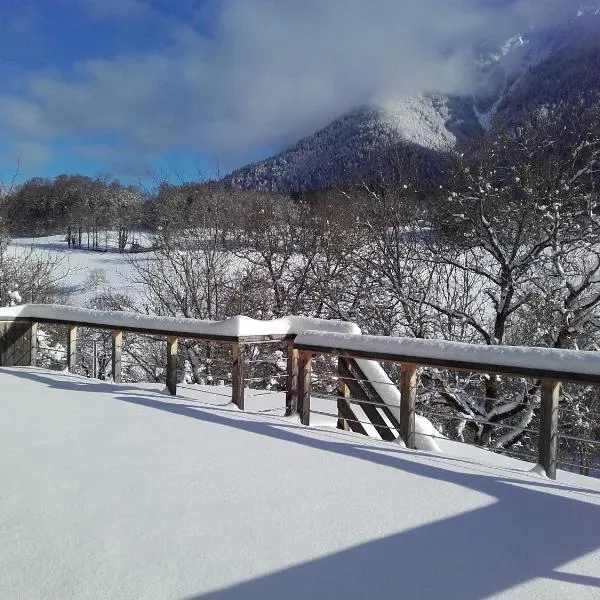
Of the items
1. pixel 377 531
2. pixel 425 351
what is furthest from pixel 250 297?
pixel 377 531

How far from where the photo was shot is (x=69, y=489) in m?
2.75

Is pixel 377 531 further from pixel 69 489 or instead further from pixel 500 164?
pixel 500 164

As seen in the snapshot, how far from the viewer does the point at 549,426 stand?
3367 mm

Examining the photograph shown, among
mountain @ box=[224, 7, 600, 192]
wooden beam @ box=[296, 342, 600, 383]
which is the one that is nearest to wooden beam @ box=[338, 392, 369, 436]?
wooden beam @ box=[296, 342, 600, 383]

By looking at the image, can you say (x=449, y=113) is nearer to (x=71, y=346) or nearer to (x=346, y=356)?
(x=71, y=346)

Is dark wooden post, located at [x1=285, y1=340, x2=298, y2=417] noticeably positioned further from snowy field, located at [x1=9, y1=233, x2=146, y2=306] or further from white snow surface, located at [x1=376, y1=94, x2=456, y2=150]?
snowy field, located at [x1=9, y1=233, x2=146, y2=306]

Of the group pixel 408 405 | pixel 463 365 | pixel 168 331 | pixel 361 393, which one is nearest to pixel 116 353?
pixel 168 331

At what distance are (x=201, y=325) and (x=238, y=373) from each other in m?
0.57

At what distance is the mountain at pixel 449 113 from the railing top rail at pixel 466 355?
9.24 metres

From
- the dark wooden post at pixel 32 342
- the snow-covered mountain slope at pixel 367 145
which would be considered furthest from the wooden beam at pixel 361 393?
the snow-covered mountain slope at pixel 367 145

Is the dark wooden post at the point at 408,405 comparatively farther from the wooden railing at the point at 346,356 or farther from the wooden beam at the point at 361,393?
the wooden beam at the point at 361,393

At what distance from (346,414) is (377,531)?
261 centimetres

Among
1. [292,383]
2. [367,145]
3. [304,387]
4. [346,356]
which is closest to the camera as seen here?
[346,356]

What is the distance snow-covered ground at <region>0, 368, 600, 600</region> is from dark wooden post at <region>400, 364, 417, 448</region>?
204 mm
